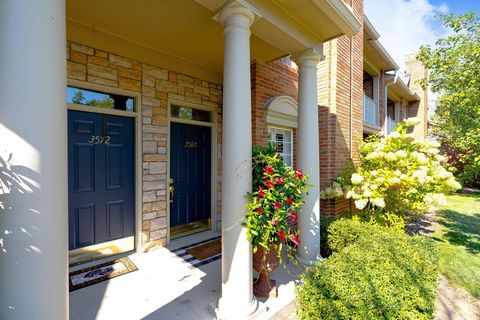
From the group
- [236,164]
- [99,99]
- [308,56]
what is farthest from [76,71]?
[308,56]

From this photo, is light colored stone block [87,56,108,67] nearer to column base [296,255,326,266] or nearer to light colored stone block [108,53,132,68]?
light colored stone block [108,53,132,68]

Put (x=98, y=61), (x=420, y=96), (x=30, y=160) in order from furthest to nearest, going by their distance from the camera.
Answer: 1. (x=420, y=96)
2. (x=98, y=61)
3. (x=30, y=160)

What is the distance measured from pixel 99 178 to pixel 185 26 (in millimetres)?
2341

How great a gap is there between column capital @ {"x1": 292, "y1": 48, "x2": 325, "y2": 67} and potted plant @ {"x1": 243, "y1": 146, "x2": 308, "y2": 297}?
1.46 meters

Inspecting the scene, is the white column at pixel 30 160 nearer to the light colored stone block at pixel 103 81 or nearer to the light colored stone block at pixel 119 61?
the light colored stone block at pixel 103 81

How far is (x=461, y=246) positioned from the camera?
15.6ft

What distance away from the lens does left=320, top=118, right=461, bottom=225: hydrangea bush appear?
4.09 meters

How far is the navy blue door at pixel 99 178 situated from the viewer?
3.09 m

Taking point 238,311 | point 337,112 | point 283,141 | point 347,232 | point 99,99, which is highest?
point 337,112

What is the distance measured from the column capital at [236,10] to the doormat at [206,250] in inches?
123

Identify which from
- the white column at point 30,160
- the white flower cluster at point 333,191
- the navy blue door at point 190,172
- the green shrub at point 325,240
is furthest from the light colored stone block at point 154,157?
the white flower cluster at point 333,191

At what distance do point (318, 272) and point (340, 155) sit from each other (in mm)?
3597

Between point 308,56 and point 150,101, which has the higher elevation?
point 308,56

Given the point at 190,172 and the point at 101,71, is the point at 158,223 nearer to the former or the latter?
the point at 190,172
